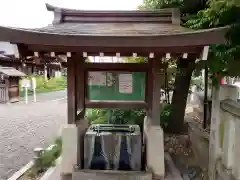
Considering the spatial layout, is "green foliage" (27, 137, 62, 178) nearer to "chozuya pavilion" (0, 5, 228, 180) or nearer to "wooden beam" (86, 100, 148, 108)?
"chozuya pavilion" (0, 5, 228, 180)

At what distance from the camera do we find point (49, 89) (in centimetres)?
3052

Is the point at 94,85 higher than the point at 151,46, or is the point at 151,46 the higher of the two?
the point at 151,46

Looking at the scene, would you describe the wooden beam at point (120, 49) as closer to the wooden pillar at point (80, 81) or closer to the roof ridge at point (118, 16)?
the wooden pillar at point (80, 81)

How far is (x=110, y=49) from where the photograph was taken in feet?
12.7

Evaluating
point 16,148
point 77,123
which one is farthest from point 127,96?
point 16,148

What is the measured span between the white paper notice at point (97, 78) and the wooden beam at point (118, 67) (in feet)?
0.38

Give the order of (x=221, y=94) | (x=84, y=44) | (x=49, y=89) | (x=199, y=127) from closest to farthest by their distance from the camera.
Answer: (x=84, y=44)
(x=221, y=94)
(x=199, y=127)
(x=49, y=89)

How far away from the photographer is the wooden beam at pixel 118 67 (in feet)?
15.8

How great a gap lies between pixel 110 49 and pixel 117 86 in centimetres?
121

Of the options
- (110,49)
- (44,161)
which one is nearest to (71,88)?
(110,49)

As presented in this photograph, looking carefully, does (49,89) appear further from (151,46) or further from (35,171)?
(151,46)

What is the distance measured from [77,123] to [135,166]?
1458 millimetres

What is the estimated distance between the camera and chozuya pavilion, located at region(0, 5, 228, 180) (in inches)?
142

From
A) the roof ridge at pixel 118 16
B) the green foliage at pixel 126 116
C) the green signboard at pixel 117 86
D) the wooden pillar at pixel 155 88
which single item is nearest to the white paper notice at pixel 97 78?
the green signboard at pixel 117 86
